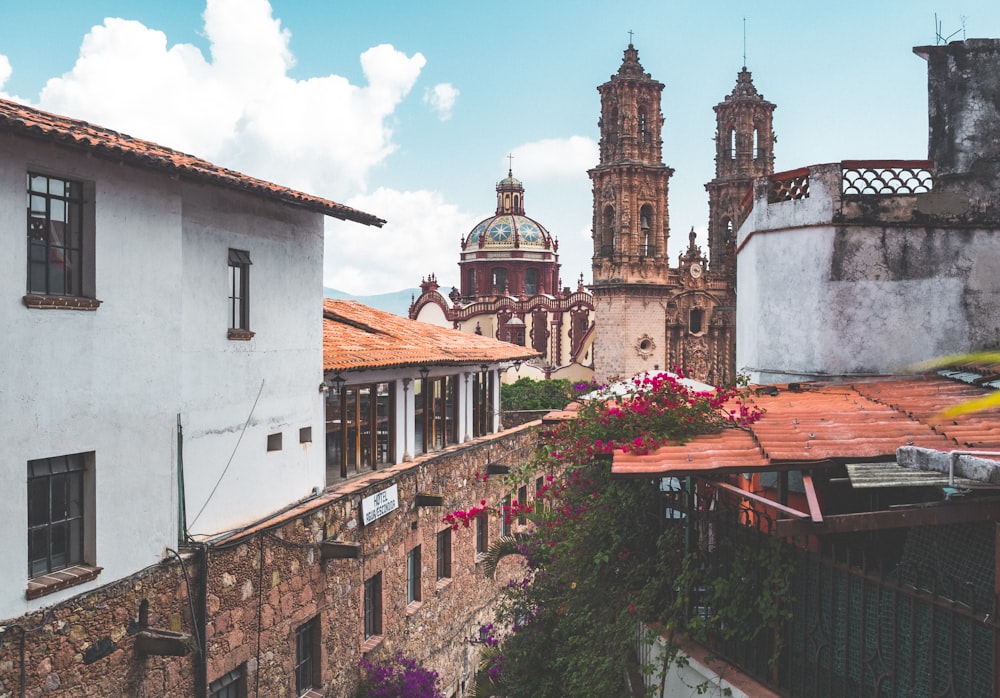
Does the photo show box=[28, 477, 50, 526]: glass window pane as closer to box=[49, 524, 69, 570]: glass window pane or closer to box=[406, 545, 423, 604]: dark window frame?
box=[49, 524, 69, 570]: glass window pane

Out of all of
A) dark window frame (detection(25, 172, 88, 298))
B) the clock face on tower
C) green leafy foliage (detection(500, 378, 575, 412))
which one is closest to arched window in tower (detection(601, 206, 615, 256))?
green leafy foliage (detection(500, 378, 575, 412))

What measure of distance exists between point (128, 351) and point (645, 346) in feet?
138

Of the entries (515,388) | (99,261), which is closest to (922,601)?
(99,261)

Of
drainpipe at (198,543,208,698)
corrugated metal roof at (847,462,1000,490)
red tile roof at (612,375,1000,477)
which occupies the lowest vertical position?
drainpipe at (198,543,208,698)

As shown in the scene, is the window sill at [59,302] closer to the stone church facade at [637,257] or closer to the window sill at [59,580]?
the window sill at [59,580]

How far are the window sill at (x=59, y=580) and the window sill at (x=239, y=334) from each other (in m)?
3.18

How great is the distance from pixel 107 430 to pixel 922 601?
7.05 m

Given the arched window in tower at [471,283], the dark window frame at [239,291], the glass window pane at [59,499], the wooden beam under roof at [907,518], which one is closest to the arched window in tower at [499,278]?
the arched window in tower at [471,283]

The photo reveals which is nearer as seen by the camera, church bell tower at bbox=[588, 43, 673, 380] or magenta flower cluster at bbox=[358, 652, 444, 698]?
magenta flower cluster at bbox=[358, 652, 444, 698]

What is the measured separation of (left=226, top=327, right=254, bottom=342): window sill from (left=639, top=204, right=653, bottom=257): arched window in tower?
39619mm

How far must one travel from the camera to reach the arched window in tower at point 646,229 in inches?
1925

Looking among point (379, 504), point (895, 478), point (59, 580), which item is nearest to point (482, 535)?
point (379, 504)

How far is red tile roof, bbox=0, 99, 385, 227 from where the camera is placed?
7.17 metres

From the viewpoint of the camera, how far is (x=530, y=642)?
10758mm
